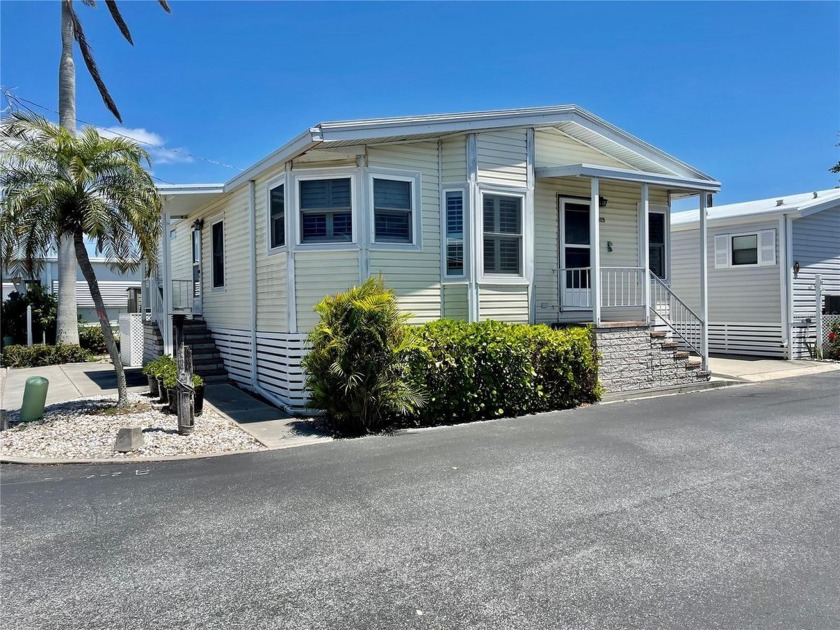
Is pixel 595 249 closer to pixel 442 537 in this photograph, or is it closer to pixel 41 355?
pixel 442 537

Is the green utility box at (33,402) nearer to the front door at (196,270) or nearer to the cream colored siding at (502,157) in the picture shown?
the front door at (196,270)

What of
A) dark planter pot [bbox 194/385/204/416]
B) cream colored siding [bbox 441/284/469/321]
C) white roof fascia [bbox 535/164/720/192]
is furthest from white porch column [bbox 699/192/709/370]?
dark planter pot [bbox 194/385/204/416]

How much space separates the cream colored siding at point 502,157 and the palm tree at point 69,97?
1333 centimetres

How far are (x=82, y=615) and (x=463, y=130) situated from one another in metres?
8.46

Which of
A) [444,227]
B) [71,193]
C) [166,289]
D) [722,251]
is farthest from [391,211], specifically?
[722,251]

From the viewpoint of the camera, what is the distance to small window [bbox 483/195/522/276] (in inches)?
400

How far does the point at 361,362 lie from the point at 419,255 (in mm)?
2720

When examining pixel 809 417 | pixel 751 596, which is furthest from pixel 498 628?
pixel 809 417

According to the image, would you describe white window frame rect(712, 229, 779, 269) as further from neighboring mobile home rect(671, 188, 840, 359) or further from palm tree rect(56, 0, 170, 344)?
palm tree rect(56, 0, 170, 344)

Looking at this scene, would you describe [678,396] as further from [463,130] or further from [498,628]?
[498,628]

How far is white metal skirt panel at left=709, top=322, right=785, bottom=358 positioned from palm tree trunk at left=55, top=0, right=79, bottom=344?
18895mm

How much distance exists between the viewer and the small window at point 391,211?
30.8 feet

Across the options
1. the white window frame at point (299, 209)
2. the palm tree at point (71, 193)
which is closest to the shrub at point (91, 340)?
the palm tree at point (71, 193)

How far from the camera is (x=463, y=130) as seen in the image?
384 inches
